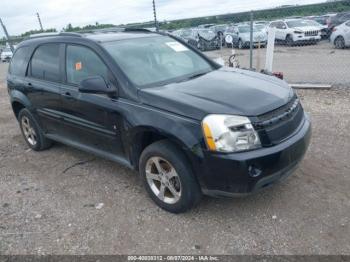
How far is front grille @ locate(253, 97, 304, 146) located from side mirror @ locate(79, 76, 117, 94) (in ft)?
5.01

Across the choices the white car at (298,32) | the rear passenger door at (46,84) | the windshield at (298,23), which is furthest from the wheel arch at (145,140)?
the windshield at (298,23)

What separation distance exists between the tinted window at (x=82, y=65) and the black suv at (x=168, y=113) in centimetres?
1

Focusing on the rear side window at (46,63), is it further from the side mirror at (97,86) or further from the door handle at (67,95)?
the side mirror at (97,86)

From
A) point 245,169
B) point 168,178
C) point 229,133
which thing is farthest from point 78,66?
point 245,169

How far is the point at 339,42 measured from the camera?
53.1 ft

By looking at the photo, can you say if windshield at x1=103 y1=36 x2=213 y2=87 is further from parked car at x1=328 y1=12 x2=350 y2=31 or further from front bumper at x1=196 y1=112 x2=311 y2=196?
parked car at x1=328 y1=12 x2=350 y2=31

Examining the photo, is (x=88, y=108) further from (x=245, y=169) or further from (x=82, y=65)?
(x=245, y=169)

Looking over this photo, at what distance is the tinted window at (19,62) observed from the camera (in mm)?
5090

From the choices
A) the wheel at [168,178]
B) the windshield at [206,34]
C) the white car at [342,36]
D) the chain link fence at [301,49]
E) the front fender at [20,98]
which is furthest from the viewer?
the windshield at [206,34]

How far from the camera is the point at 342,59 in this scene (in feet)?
42.5

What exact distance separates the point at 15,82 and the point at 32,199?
2174 millimetres

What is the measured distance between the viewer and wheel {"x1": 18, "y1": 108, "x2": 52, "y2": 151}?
5135mm

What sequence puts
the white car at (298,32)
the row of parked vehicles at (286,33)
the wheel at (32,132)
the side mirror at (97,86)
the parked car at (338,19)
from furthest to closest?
the white car at (298,32)
the parked car at (338,19)
the row of parked vehicles at (286,33)
the wheel at (32,132)
the side mirror at (97,86)

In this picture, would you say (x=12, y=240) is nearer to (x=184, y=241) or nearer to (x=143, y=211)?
(x=143, y=211)
